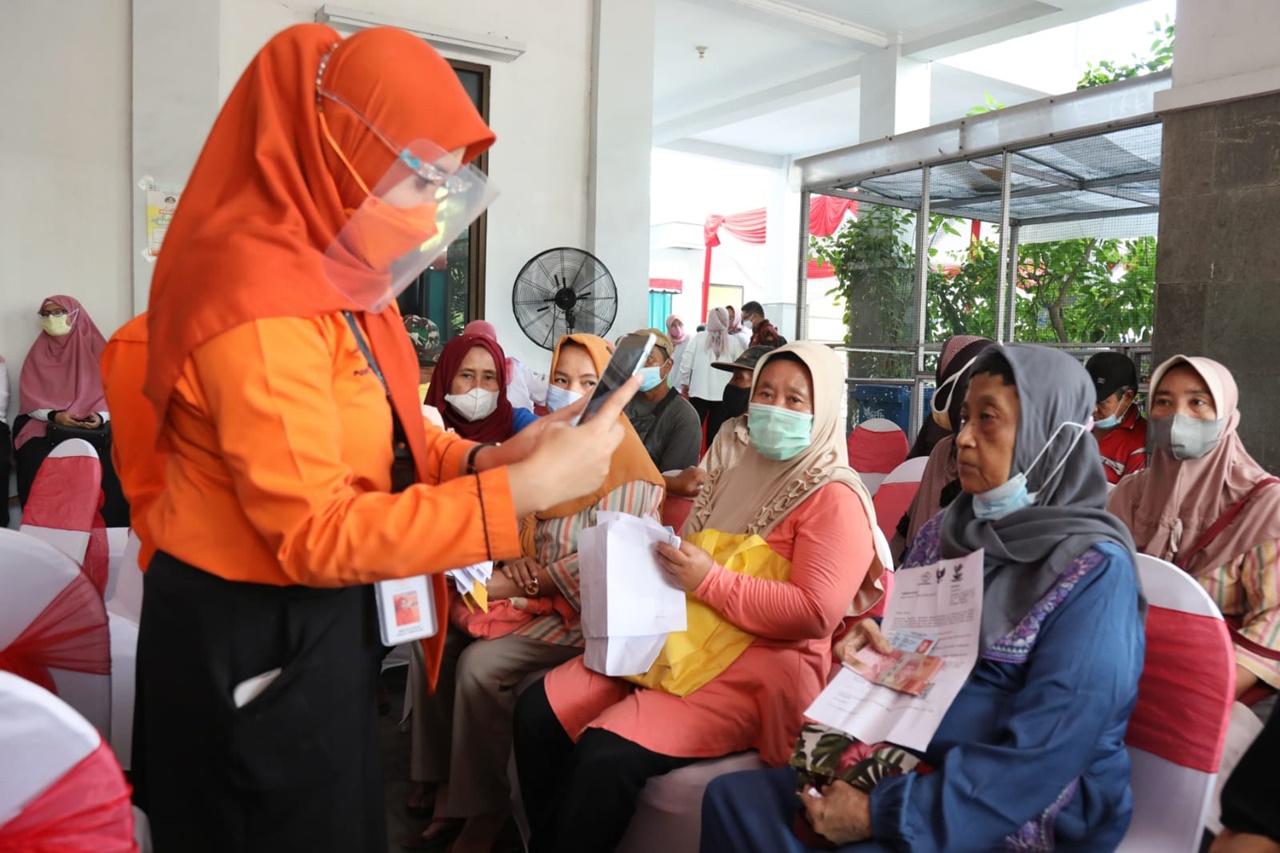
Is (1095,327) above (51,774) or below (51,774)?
above

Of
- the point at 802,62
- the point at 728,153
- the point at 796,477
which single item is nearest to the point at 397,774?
the point at 796,477

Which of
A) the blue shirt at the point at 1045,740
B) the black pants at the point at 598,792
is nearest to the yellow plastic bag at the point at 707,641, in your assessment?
the black pants at the point at 598,792

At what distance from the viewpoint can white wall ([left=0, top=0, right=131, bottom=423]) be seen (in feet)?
17.9

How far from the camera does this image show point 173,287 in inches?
44.0

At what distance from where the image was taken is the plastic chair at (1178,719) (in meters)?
1.52

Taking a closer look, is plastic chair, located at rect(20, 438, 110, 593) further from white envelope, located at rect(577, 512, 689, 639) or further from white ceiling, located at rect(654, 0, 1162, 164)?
white ceiling, located at rect(654, 0, 1162, 164)

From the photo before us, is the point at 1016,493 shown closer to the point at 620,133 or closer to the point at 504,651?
the point at 504,651

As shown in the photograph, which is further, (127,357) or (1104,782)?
(1104,782)


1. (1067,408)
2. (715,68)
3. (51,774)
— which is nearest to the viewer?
(51,774)

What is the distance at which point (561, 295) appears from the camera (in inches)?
259

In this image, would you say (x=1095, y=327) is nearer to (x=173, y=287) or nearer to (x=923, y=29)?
(x=923, y=29)

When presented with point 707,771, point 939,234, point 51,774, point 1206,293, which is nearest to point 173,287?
point 51,774

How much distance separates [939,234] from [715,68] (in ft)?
16.4

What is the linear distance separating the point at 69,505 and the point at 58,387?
3.75 m
